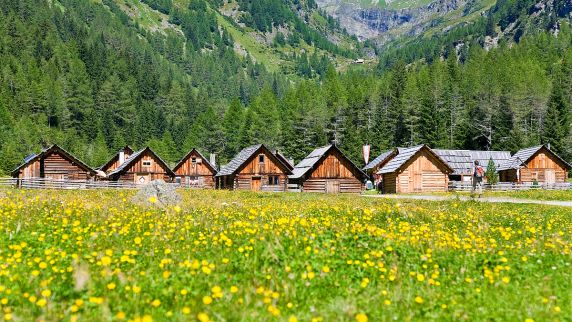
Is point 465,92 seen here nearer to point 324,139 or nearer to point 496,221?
point 324,139

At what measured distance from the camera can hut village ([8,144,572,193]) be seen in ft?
189

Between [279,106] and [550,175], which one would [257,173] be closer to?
[550,175]

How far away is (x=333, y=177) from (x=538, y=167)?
33.7m

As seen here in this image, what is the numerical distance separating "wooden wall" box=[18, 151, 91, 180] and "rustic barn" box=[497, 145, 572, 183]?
66261 mm

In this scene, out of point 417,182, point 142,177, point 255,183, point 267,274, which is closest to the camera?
point 267,274

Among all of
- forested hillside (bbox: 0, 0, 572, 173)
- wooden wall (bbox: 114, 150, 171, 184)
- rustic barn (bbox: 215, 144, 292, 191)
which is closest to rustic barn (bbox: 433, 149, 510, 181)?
forested hillside (bbox: 0, 0, 572, 173)

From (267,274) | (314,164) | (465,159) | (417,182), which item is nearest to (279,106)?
(465,159)

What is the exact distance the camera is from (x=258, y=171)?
62.5 meters

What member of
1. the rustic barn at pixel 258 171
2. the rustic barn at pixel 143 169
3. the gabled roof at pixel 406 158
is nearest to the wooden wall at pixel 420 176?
the gabled roof at pixel 406 158

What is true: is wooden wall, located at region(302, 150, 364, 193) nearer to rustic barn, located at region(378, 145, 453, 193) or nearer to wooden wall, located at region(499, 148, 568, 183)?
rustic barn, located at region(378, 145, 453, 193)

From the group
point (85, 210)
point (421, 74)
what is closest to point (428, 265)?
point (85, 210)

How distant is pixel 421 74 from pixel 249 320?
4973 inches

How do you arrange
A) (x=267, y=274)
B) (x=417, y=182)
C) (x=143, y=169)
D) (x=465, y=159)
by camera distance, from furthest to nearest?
(x=465, y=159)
(x=143, y=169)
(x=417, y=182)
(x=267, y=274)

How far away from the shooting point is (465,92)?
4161 inches
